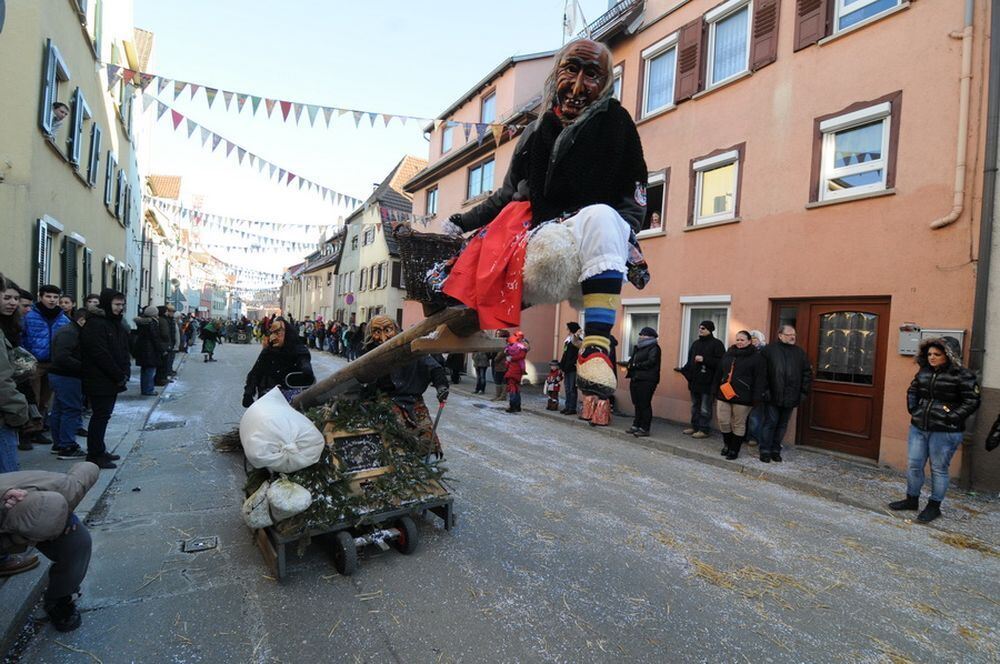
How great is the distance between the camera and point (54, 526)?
243 centimetres

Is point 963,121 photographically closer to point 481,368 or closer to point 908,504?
point 908,504

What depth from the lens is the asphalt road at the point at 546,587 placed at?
9.15 feet

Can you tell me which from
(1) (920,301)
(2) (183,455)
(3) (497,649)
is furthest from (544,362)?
(3) (497,649)

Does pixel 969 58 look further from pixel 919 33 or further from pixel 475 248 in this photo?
pixel 475 248

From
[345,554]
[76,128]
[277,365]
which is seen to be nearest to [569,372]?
[277,365]

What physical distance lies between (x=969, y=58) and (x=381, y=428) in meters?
8.87

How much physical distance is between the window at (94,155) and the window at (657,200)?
12.0 metres

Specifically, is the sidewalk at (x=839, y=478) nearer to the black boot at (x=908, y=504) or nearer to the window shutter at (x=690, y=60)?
the black boot at (x=908, y=504)

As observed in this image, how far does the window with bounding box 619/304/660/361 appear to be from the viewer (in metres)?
12.3

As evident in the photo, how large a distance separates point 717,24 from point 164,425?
12777 mm

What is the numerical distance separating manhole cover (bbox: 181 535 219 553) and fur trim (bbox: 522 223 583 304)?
3.44 metres

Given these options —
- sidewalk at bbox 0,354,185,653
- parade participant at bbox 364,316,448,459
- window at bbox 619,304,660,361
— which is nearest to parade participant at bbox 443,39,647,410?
sidewalk at bbox 0,354,185,653

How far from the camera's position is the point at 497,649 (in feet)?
8.98

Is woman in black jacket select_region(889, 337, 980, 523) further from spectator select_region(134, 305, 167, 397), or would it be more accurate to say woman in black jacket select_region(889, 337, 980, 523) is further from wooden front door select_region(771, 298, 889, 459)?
spectator select_region(134, 305, 167, 397)
